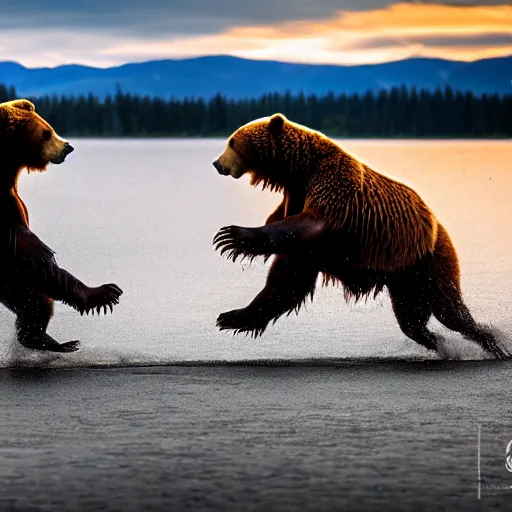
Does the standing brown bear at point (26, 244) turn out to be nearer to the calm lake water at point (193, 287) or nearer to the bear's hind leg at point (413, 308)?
the calm lake water at point (193, 287)

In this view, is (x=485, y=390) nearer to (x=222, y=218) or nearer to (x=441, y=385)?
(x=441, y=385)

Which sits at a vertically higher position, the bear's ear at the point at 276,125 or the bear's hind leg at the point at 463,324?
the bear's ear at the point at 276,125

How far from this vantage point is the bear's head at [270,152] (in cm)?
989

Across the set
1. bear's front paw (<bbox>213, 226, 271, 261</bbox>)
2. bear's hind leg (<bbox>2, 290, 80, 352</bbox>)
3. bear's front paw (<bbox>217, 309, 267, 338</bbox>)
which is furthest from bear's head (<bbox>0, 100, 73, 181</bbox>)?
bear's front paw (<bbox>217, 309, 267, 338</bbox>)

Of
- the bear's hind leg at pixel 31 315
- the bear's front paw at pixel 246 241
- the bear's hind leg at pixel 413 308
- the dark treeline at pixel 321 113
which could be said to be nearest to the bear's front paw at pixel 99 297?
the bear's hind leg at pixel 31 315

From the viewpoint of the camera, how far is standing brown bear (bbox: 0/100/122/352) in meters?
9.52

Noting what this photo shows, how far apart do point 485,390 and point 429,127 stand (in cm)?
10368

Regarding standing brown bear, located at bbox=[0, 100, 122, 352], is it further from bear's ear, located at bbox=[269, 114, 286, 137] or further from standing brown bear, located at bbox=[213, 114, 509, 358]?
Answer: bear's ear, located at bbox=[269, 114, 286, 137]

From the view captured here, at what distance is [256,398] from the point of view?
28.2 ft

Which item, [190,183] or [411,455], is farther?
[190,183]

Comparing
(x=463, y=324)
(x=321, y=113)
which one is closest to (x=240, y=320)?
(x=463, y=324)

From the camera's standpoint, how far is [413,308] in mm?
10242

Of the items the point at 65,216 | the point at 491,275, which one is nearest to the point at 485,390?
the point at 491,275

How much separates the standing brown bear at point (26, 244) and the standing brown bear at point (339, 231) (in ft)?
3.89
